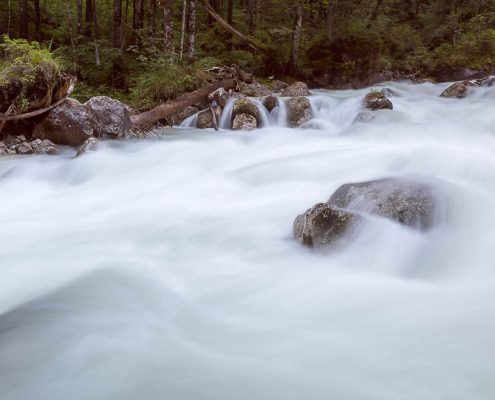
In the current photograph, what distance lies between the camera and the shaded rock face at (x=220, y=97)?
38.6 ft

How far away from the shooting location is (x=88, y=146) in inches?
333

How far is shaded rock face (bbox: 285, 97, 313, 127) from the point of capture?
11367 mm

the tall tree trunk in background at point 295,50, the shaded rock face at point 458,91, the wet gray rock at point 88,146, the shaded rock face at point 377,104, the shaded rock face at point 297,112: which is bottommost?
the wet gray rock at point 88,146

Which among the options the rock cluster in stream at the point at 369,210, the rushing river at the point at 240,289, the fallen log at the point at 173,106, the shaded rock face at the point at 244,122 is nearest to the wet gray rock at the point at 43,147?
the rushing river at the point at 240,289

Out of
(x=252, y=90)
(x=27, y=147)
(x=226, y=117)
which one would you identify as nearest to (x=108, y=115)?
(x=27, y=147)

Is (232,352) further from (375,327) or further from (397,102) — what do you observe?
(397,102)

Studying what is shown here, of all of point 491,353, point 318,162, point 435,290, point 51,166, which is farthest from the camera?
point 51,166

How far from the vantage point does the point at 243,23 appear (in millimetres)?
20594

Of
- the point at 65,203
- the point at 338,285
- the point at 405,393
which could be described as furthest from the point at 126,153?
the point at 405,393

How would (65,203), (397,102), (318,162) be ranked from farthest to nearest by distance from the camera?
(397,102) < (318,162) < (65,203)

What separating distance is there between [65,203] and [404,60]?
17533 millimetres

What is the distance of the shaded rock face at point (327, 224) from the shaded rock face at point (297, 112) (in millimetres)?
7383

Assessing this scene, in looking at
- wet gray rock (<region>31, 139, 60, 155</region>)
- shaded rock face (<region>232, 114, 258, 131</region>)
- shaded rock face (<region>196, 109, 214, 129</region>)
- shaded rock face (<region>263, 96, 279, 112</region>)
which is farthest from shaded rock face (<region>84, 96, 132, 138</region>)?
shaded rock face (<region>263, 96, 279, 112</region>)

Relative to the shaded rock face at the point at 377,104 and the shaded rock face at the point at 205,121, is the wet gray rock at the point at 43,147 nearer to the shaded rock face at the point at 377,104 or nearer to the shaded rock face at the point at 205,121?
the shaded rock face at the point at 205,121
